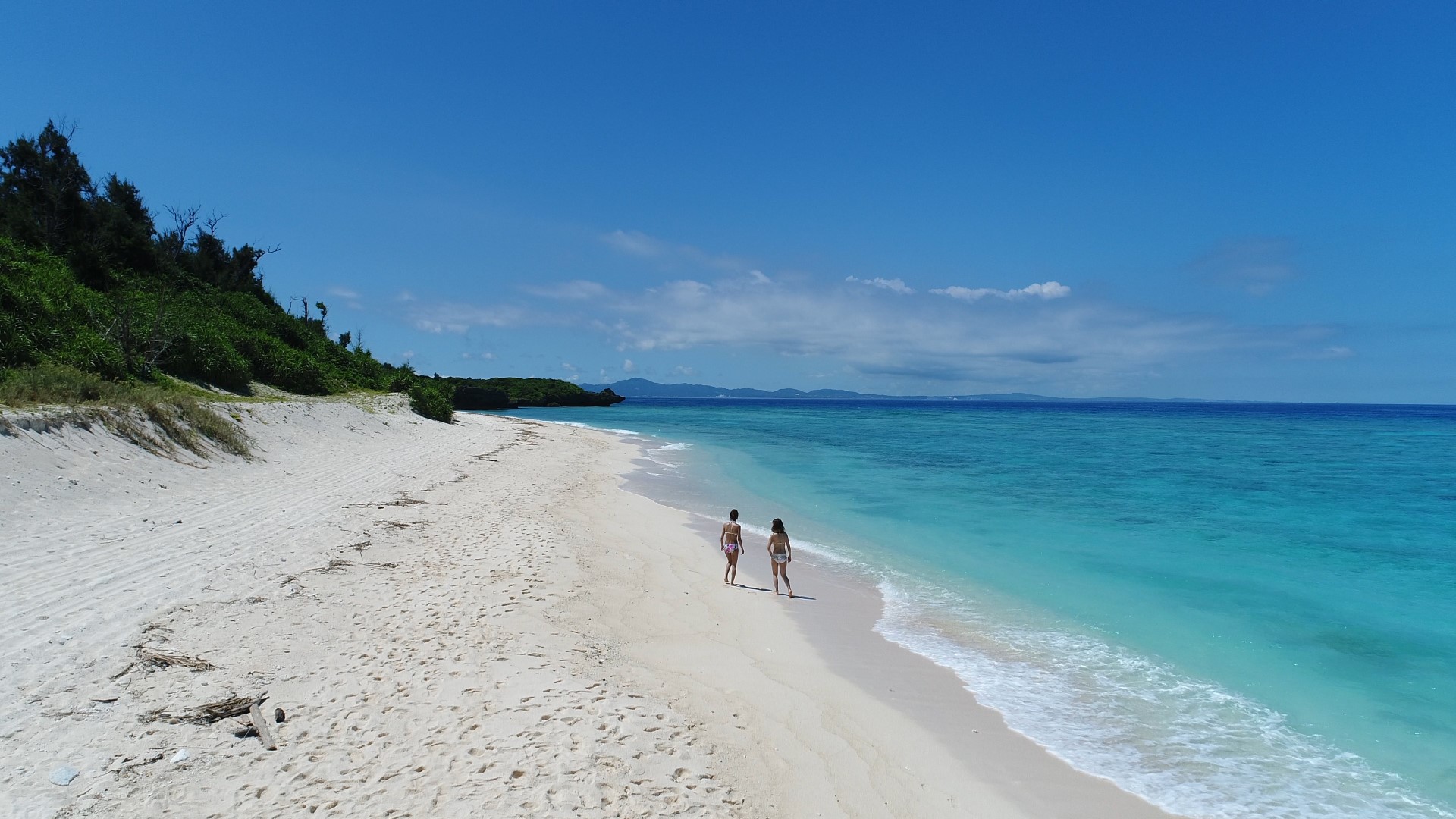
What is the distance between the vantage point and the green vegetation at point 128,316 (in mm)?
16984

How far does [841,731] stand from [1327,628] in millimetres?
10484

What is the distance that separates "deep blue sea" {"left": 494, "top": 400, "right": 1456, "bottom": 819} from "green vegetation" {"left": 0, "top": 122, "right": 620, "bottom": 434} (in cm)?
1669

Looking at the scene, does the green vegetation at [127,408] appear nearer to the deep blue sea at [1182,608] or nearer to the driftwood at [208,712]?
the driftwood at [208,712]

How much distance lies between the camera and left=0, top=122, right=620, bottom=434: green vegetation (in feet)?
55.7

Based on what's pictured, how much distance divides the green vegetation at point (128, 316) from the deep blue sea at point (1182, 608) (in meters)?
16.7

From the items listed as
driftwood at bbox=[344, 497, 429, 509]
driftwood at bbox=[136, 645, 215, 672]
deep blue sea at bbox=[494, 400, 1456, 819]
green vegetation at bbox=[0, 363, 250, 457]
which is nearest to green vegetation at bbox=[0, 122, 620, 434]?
green vegetation at bbox=[0, 363, 250, 457]

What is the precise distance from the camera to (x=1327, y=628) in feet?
36.6

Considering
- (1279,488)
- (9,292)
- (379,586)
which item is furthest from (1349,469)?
(9,292)

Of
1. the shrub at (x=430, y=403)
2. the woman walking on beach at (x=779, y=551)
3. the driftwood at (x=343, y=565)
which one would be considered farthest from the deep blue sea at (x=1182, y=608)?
the shrub at (x=430, y=403)

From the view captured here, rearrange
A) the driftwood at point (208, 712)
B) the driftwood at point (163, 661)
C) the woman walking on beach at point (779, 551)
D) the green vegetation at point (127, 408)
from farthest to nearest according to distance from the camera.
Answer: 1. the green vegetation at point (127, 408)
2. the woman walking on beach at point (779, 551)
3. the driftwood at point (163, 661)
4. the driftwood at point (208, 712)

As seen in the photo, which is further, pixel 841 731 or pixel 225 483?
pixel 225 483

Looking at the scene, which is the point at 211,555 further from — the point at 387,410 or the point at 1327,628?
the point at 387,410

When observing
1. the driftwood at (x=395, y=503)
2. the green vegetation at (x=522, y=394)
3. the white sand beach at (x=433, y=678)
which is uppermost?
the green vegetation at (x=522, y=394)

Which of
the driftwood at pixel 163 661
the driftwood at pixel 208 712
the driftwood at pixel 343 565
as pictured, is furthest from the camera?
the driftwood at pixel 343 565
